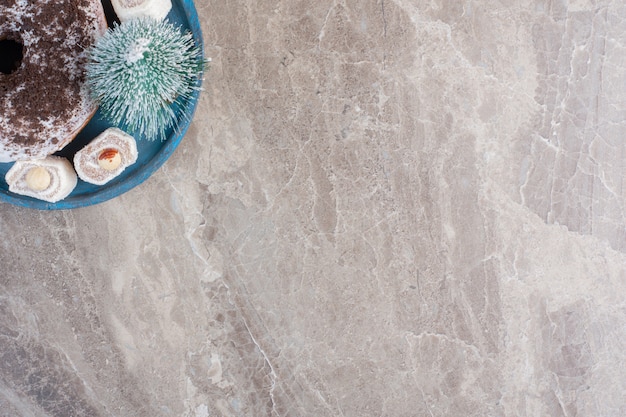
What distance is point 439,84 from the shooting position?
116 centimetres

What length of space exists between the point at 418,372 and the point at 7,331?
0.98 meters

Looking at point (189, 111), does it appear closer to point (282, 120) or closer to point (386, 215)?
point (282, 120)

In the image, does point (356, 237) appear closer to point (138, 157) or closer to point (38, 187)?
point (138, 157)

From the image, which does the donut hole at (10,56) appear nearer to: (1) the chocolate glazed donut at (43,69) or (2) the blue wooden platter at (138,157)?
(1) the chocolate glazed donut at (43,69)

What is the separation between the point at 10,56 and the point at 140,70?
26cm

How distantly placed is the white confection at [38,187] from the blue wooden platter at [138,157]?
4 centimetres

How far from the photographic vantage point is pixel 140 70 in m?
0.82

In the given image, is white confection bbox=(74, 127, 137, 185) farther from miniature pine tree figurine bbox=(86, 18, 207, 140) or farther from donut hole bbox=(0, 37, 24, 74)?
donut hole bbox=(0, 37, 24, 74)

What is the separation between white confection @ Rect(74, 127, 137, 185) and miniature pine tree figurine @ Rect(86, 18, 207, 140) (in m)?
0.03

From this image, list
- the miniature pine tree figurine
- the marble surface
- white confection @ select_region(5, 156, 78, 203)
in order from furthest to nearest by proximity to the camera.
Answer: the marble surface < white confection @ select_region(5, 156, 78, 203) < the miniature pine tree figurine

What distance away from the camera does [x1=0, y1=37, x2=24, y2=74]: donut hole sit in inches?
33.8

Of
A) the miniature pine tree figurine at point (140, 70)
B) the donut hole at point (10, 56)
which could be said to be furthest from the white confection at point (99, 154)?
the donut hole at point (10, 56)

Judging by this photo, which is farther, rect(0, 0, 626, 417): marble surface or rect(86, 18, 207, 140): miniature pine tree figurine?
rect(0, 0, 626, 417): marble surface

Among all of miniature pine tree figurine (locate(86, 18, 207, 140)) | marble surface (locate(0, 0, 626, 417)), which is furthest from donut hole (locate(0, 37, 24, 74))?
marble surface (locate(0, 0, 626, 417))
